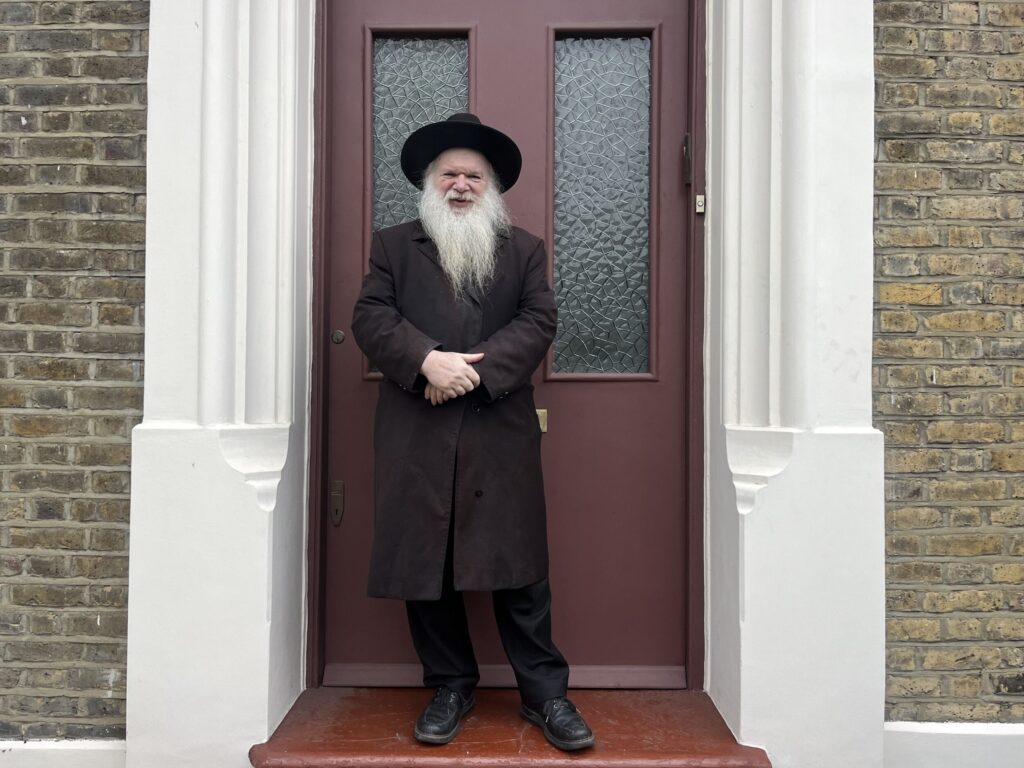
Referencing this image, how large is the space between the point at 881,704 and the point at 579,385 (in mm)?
1453

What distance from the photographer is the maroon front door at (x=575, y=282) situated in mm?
3129

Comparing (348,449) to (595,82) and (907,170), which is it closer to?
(595,82)

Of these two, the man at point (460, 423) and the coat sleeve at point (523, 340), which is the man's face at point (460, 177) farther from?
the coat sleeve at point (523, 340)

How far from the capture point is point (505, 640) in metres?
2.75

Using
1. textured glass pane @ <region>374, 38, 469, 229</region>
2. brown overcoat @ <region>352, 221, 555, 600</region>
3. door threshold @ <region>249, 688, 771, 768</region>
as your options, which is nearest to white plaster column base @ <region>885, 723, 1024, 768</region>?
door threshold @ <region>249, 688, 771, 768</region>

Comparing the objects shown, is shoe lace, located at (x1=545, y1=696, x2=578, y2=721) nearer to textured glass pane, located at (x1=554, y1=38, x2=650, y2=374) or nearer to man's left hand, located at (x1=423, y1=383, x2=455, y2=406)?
man's left hand, located at (x1=423, y1=383, x2=455, y2=406)

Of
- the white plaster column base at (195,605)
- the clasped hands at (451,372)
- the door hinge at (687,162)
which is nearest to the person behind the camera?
the clasped hands at (451,372)

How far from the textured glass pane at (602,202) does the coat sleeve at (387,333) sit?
73 centimetres

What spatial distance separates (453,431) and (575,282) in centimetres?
87

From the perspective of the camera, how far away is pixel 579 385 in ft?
10.3

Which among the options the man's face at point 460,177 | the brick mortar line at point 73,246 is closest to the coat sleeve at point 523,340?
the man's face at point 460,177

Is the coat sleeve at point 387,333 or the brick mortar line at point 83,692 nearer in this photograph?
the coat sleeve at point 387,333

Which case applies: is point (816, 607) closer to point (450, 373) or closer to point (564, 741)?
point (564, 741)

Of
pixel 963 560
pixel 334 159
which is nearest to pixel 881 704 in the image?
pixel 963 560
